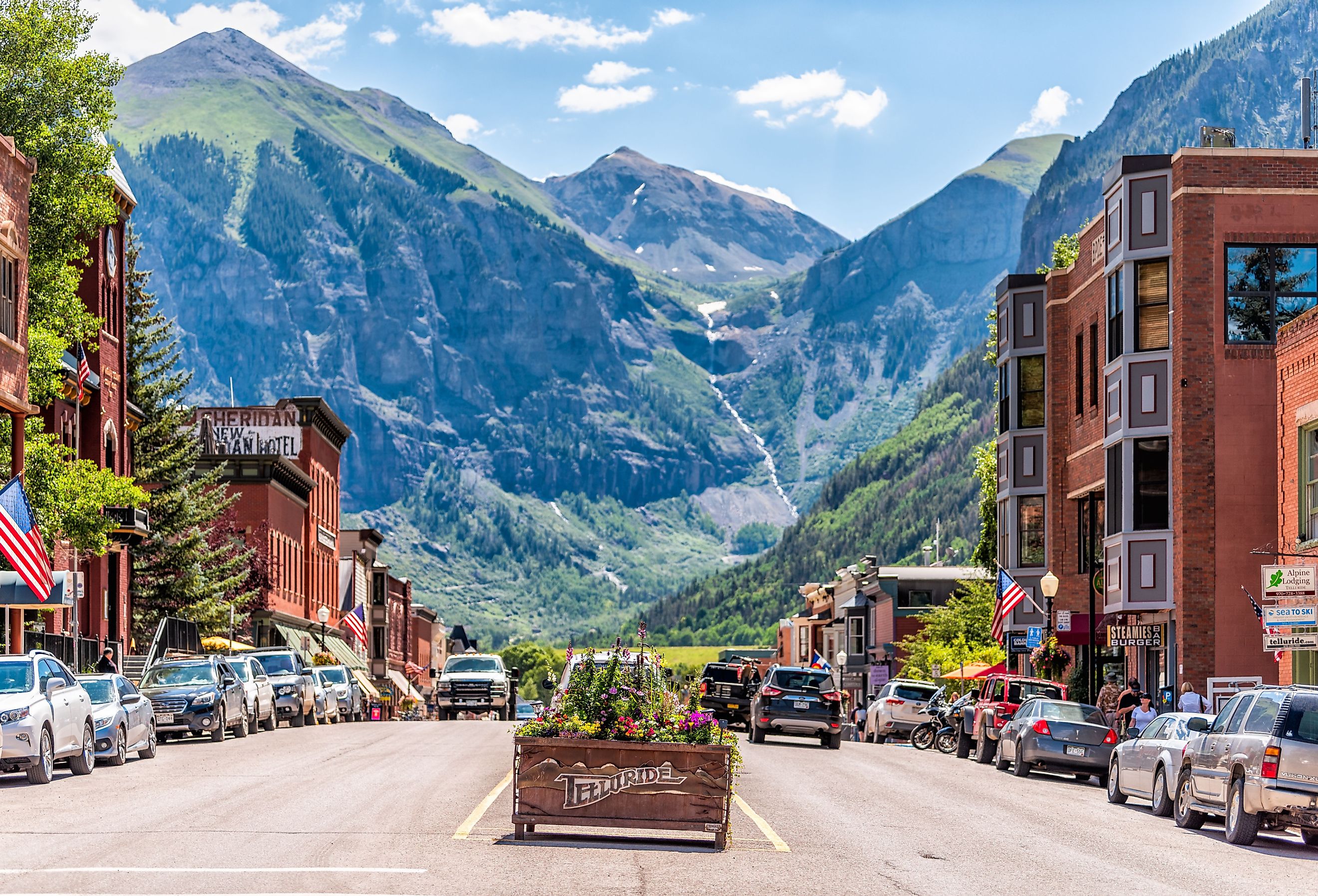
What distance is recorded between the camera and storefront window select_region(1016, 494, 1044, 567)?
55844mm

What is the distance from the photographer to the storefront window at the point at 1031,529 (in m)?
55.8

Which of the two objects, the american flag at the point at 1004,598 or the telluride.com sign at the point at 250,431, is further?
the telluride.com sign at the point at 250,431

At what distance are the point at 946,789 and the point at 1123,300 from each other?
61.0 ft

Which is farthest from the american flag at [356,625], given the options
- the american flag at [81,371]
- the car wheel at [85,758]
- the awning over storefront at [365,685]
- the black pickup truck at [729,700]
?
the car wheel at [85,758]

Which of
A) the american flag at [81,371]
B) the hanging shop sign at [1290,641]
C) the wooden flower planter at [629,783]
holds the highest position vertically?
the american flag at [81,371]

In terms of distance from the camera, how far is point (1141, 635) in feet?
145

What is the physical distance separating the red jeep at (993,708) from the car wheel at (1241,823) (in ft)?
55.9

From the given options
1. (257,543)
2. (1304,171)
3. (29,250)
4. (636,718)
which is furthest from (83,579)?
(636,718)

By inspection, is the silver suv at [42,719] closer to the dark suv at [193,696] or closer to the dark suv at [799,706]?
the dark suv at [193,696]

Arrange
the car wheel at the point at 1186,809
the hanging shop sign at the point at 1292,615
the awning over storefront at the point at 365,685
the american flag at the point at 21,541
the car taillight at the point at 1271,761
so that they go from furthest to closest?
the awning over storefront at the point at 365,685
the american flag at the point at 21,541
the hanging shop sign at the point at 1292,615
the car wheel at the point at 1186,809
the car taillight at the point at 1271,761

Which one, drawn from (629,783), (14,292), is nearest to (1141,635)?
(14,292)

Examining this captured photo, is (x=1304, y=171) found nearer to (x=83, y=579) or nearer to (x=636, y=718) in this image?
(x=636, y=718)

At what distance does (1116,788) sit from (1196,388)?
16426 millimetres

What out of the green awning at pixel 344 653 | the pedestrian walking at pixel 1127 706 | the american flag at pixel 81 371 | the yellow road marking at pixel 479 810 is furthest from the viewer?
the green awning at pixel 344 653
